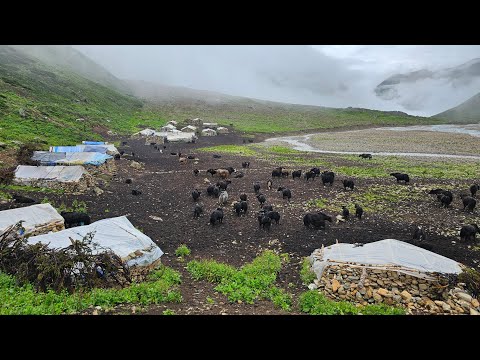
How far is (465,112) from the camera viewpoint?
12419 cm

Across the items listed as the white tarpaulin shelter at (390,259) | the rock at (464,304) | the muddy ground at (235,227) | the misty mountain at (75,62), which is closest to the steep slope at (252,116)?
the misty mountain at (75,62)

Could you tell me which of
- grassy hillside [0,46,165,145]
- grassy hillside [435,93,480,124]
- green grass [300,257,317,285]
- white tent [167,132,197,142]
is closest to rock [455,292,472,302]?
green grass [300,257,317,285]

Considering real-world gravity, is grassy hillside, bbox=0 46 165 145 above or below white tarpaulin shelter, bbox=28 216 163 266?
above

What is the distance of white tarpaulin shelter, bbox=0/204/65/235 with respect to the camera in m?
13.2

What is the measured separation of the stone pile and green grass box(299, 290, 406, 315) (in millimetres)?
451

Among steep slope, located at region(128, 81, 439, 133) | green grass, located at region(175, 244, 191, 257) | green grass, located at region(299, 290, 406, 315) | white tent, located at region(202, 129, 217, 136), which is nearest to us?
green grass, located at region(299, 290, 406, 315)

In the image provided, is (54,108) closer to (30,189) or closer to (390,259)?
(30,189)

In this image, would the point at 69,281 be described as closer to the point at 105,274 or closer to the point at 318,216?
the point at 105,274

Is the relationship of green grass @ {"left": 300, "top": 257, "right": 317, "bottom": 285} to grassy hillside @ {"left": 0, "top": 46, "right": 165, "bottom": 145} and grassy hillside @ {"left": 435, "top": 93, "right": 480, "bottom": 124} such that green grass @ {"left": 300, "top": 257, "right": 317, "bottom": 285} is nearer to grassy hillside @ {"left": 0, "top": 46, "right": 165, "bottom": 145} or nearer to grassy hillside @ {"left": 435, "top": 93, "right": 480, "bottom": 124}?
grassy hillside @ {"left": 0, "top": 46, "right": 165, "bottom": 145}

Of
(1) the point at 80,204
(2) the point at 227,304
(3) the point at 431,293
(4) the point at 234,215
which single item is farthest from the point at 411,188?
(1) the point at 80,204

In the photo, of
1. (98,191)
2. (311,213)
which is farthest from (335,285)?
(98,191)

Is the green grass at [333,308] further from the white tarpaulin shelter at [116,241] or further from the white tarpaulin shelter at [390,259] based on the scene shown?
the white tarpaulin shelter at [116,241]

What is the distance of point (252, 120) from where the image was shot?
310 ft

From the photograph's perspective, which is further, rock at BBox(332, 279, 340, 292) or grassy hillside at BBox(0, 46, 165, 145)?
grassy hillside at BBox(0, 46, 165, 145)
